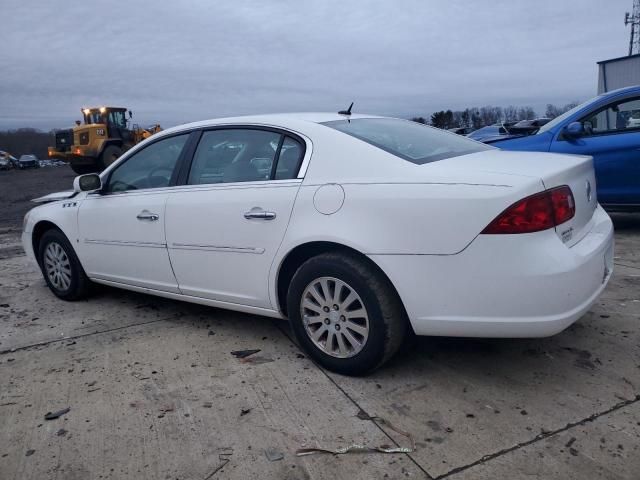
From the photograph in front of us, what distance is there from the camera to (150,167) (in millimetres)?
4129

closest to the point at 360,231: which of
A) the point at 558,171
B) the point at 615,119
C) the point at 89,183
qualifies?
the point at 558,171

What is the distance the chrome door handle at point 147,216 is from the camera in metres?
3.84

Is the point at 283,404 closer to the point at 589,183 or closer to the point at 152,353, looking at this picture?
the point at 152,353

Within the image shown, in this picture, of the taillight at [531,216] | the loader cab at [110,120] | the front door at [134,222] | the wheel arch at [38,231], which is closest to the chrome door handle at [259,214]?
the front door at [134,222]

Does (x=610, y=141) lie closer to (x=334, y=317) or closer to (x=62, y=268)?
(x=334, y=317)

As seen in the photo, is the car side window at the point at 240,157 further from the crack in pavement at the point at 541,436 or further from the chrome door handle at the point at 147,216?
the crack in pavement at the point at 541,436

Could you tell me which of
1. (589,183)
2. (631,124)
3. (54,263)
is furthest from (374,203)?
(631,124)

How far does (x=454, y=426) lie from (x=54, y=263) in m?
3.81

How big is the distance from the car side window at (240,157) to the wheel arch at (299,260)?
445 millimetres

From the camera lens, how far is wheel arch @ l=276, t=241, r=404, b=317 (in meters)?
2.88

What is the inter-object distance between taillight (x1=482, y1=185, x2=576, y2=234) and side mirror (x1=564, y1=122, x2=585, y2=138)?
13.2 ft

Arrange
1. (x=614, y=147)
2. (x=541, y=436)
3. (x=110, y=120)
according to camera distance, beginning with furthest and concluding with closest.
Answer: (x=110, y=120) → (x=614, y=147) → (x=541, y=436)

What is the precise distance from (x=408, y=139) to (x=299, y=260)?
1008mm

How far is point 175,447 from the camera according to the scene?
2.51 meters
